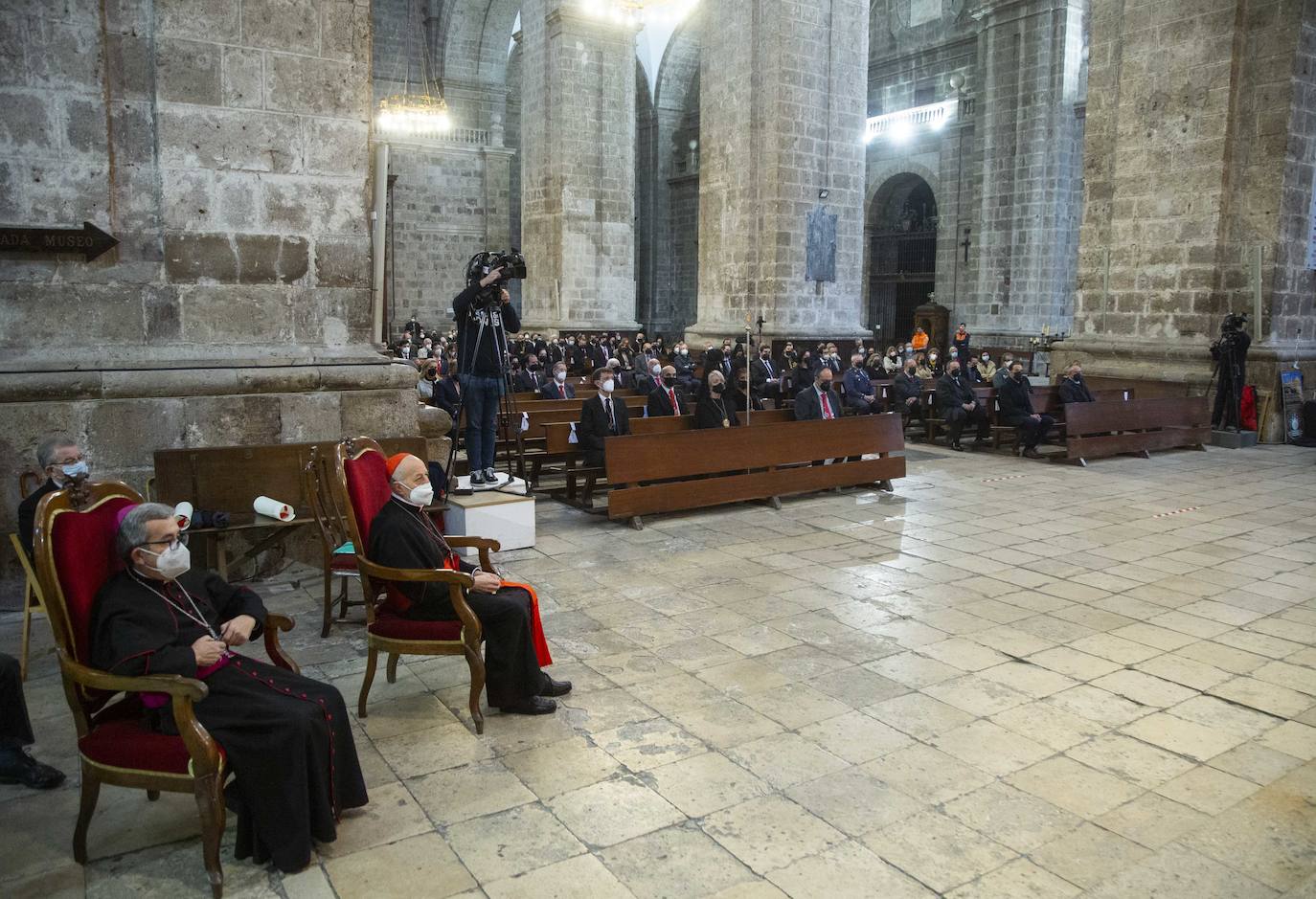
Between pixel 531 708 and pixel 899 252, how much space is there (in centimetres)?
2267

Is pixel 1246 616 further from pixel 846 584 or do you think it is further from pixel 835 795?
pixel 835 795

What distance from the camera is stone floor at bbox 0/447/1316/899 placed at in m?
2.71

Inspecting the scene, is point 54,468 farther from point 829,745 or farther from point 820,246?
point 820,246

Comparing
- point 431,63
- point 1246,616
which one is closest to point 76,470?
point 1246,616

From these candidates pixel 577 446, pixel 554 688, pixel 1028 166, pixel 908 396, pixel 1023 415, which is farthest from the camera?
pixel 1028 166

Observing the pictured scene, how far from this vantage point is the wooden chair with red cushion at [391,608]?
3531mm

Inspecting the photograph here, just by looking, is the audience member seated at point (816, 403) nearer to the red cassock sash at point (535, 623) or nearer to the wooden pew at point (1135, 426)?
the wooden pew at point (1135, 426)

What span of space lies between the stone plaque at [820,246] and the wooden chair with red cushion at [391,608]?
37.5 feet

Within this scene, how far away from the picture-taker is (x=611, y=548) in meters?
6.40

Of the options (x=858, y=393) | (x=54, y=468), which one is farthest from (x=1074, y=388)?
(x=54, y=468)

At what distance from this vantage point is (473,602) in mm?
3650

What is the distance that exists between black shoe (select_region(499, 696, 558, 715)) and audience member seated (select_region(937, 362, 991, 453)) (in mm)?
8204

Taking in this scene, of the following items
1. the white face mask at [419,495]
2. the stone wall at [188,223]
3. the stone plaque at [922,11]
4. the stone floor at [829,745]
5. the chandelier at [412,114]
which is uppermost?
the stone plaque at [922,11]

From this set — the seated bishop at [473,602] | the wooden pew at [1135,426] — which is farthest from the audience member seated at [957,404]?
the seated bishop at [473,602]
